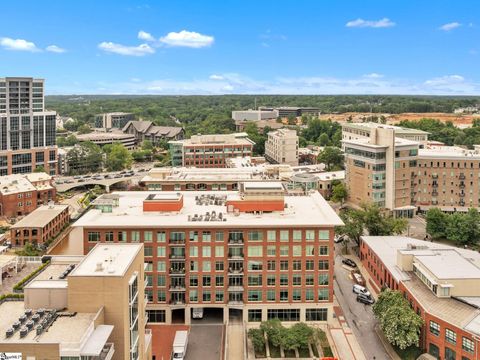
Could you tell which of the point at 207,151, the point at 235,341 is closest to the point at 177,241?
the point at 235,341

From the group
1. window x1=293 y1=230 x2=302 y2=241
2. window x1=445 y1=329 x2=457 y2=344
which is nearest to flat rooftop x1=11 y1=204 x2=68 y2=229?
window x1=293 y1=230 x2=302 y2=241

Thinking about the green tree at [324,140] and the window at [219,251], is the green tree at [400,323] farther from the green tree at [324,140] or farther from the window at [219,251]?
the green tree at [324,140]

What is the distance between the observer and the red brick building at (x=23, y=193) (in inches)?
3775

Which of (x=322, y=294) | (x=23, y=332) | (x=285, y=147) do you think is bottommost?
(x=322, y=294)

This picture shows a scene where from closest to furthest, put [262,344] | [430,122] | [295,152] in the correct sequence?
[262,344] < [295,152] < [430,122]

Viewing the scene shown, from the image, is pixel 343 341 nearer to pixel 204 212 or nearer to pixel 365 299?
pixel 365 299

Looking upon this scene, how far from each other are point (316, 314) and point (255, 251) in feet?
28.7

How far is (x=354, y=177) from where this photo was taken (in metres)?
95.8

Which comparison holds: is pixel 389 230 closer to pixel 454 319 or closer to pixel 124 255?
pixel 454 319

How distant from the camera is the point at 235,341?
162ft

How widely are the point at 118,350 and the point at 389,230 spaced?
166 ft

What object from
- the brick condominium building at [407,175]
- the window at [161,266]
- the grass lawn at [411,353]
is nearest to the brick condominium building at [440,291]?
the grass lawn at [411,353]

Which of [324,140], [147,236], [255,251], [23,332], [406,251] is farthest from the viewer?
[324,140]

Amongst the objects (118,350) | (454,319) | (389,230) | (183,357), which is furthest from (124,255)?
(389,230)
